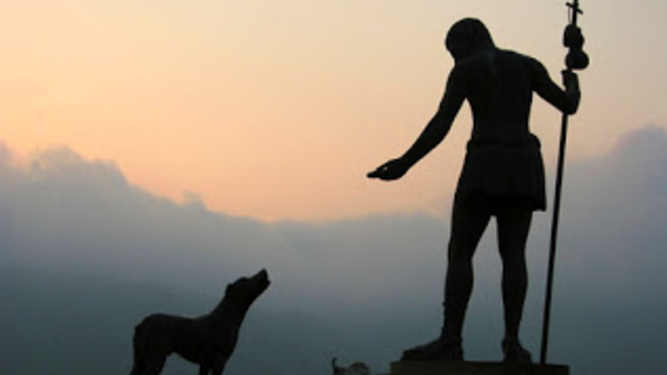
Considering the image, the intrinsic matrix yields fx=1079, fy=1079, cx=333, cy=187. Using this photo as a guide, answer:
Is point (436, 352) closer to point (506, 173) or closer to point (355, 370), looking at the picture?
point (506, 173)

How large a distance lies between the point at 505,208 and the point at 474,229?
12.0 inches

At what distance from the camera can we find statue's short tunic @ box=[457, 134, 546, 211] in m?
8.51

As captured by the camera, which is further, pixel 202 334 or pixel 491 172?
pixel 202 334

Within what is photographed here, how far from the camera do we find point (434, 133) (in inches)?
346

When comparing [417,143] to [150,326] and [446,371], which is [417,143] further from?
[150,326]

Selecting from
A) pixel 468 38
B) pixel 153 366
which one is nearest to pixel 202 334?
pixel 153 366

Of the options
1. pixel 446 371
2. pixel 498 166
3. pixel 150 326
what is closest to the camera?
pixel 446 371

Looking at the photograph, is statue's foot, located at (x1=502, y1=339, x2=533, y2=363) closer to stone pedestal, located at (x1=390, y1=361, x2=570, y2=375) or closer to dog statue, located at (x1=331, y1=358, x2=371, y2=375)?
stone pedestal, located at (x1=390, y1=361, x2=570, y2=375)

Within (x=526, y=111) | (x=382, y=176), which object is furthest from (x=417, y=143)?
(x=526, y=111)

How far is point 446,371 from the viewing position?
26.2ft

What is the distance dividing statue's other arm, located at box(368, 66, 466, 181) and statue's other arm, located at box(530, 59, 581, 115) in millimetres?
662

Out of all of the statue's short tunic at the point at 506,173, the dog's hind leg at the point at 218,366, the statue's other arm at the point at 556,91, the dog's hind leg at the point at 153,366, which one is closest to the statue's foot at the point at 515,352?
the statue's short tunic at the point at 506,173

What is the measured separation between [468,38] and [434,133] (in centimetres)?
93

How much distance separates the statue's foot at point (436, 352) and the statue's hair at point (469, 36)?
98.0 inches
